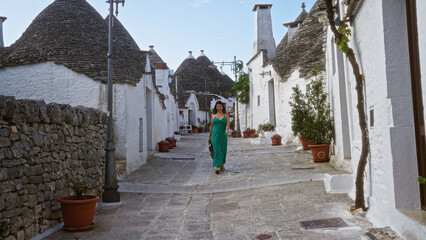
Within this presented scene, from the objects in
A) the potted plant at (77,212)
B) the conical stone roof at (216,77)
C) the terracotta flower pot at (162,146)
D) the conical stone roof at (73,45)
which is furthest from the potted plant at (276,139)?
the conical stone roof at (216,77)

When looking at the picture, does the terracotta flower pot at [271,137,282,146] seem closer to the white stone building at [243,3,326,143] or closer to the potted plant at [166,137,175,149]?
the white stone building at [243,3,326,143]

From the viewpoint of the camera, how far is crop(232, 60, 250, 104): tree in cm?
2253

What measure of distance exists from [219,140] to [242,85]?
14.4 metres

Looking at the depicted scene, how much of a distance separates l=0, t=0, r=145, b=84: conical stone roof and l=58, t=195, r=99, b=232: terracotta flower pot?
4445 mm

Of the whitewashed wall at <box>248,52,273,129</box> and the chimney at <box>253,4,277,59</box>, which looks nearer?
the whitewashed wall at <box>248,52,273,129</box>

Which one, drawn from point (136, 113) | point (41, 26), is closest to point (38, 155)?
point (136, 113)

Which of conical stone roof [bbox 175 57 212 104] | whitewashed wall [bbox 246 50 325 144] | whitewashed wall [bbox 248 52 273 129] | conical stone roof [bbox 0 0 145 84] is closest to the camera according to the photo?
conical stone roof [bbox 0 0 145 84]

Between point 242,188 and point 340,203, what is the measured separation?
231 cm

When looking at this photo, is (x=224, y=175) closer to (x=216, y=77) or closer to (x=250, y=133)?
(x=250, y=133)

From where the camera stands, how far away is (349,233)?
3844 mm

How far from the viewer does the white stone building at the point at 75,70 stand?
8.67 meters

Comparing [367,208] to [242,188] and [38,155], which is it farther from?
[38,155]

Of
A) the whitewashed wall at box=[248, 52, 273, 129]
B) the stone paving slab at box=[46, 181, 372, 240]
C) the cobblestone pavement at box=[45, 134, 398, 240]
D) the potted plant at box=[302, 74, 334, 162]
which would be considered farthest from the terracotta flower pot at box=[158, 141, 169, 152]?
the stone paving slab at box=[46, 181, 372, 240]

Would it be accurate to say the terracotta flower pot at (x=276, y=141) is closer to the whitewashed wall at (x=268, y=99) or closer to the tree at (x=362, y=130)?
the whitewashed wall at (x=268, y=99)
